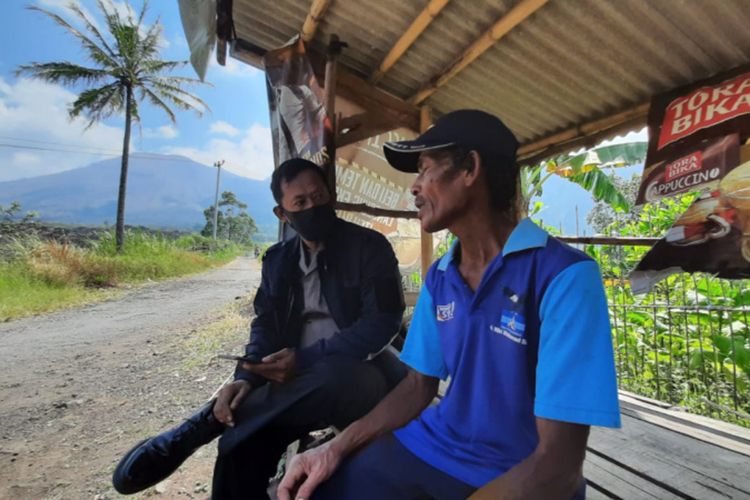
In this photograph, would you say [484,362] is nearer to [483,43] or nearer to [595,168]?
[483,43]

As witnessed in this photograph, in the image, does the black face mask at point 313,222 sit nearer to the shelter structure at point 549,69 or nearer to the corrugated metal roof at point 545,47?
the shelter structure at point 549,69

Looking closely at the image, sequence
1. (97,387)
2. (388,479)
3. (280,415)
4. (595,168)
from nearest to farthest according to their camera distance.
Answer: (388,479) < (280,415) < (97,387) < (595,168)

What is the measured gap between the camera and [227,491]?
1543mm

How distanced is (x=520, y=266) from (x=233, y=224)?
56.6 meters

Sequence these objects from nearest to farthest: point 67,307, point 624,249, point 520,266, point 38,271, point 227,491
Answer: point 520,266, point 227,491, point 624,249, point 67,307, point 38,271

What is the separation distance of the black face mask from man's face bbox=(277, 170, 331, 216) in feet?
0.09

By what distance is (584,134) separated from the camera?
324 centimetres

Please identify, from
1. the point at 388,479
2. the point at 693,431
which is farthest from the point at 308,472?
the point at 693,431

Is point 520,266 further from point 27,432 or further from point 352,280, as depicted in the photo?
point 27,432

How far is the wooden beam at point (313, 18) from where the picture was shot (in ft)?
8.14

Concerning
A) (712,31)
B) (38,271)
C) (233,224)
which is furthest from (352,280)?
(233,224)

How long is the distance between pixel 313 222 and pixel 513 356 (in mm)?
1403

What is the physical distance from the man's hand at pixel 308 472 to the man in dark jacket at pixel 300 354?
15.4 inches

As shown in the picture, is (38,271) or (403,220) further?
(38,271)
